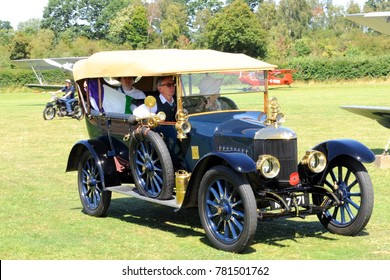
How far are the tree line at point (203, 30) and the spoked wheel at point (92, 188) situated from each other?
181 ft

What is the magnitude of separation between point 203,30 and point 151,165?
367 feet

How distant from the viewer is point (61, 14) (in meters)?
129

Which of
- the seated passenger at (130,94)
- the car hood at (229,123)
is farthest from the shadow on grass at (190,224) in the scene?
the seated passenger at (130,94)

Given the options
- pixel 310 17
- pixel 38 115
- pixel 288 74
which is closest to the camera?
pixel 38 115

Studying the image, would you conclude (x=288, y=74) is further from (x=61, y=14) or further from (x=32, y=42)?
(x=61, y=14)

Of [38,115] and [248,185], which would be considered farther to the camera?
[38,115]

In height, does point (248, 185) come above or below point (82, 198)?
above

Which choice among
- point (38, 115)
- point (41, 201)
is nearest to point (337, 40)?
point (38, 115)

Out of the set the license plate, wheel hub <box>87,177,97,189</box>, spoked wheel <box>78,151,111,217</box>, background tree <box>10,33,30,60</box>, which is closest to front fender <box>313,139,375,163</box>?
the license plate

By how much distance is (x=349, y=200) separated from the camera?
7.35 m

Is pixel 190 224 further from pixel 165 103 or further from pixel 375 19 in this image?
pixel 375 19

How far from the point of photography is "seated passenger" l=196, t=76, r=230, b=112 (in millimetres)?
7734

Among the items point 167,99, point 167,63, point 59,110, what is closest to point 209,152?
point 167,99

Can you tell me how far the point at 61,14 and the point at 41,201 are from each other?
123m
